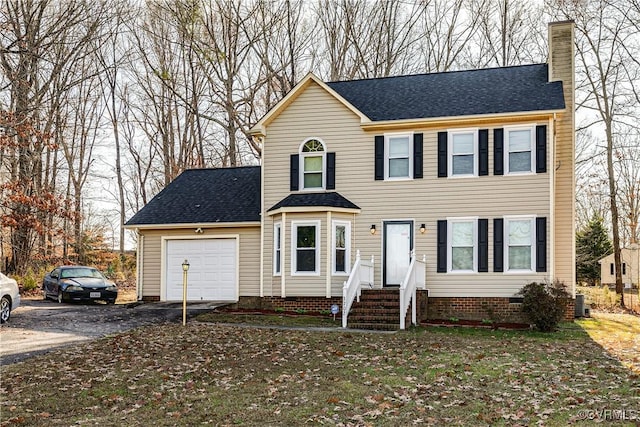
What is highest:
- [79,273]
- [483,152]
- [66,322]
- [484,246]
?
[483,152]

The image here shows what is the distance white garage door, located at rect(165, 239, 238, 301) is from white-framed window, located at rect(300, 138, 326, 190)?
11.2 feet

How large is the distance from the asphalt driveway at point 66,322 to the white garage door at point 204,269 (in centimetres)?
89

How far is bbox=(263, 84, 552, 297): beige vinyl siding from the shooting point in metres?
19.3

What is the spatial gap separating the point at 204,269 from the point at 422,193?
780cm

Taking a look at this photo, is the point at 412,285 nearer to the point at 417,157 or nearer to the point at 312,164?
the point at 417,157

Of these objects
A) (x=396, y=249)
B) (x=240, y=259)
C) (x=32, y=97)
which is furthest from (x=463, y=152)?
(x=32, y=97)

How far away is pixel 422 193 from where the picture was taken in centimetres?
2017

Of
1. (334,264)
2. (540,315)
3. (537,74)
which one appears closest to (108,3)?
(334,264)

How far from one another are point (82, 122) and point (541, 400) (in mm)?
35225

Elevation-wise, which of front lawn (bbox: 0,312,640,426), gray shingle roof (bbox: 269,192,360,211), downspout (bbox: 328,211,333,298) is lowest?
front lawn (bbox: 0,312,640,426)

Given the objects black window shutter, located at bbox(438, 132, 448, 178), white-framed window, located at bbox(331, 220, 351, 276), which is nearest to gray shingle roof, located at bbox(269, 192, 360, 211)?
white-framed window, located at bbox(331, 220, 351, 276)

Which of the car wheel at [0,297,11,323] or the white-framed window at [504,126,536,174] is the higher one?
the white-framed window at [504,126,536,174]

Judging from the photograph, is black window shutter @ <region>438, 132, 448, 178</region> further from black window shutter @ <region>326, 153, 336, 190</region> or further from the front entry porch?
black window shutter @ <region>326, 153, 336, 190</region>

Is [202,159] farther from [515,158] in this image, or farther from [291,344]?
[291,344]
